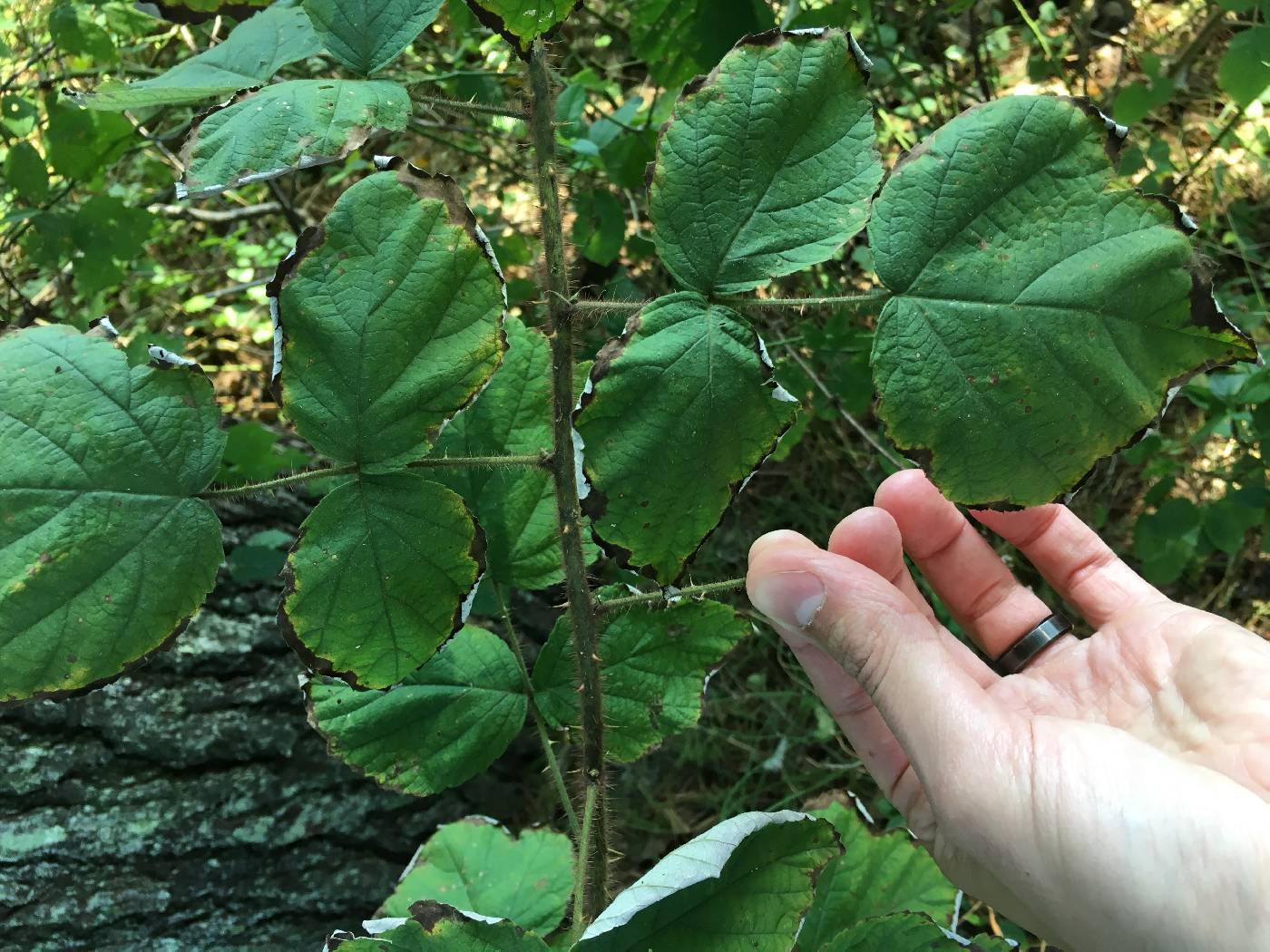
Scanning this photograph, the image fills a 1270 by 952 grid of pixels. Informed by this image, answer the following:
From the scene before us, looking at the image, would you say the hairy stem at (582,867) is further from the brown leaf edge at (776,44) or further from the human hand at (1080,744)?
the brown leaf edge at (776,44)

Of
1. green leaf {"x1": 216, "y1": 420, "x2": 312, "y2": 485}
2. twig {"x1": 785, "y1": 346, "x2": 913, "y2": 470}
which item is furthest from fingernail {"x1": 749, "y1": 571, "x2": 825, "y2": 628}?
green leaf {"x1": 216, "y1": 420, "x2": 312, "y2": 485}

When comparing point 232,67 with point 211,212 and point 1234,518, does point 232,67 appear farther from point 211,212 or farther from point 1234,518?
point 211,212

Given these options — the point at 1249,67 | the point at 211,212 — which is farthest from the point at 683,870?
the point at 211,212

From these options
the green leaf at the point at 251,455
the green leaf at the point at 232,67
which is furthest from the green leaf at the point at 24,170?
the green leaf at the point at 232,67

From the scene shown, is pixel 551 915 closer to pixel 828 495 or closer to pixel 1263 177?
pixel 828 495

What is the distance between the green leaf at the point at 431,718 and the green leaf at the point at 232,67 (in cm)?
83

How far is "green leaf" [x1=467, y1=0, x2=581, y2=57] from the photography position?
32.9 inches

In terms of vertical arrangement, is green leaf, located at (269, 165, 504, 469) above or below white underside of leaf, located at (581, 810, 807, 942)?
above

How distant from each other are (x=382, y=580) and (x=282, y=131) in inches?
19.4

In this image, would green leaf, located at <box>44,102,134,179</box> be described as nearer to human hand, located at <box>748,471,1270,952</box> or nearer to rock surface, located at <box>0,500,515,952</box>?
rock surface, located at <box>0,500,515,952</box>

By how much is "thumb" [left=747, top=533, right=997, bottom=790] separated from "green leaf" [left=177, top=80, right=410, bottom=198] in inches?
28.6

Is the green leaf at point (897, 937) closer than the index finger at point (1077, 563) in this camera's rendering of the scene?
Yes

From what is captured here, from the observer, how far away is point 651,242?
1.83 metres

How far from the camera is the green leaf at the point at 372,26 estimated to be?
3.27 feet
